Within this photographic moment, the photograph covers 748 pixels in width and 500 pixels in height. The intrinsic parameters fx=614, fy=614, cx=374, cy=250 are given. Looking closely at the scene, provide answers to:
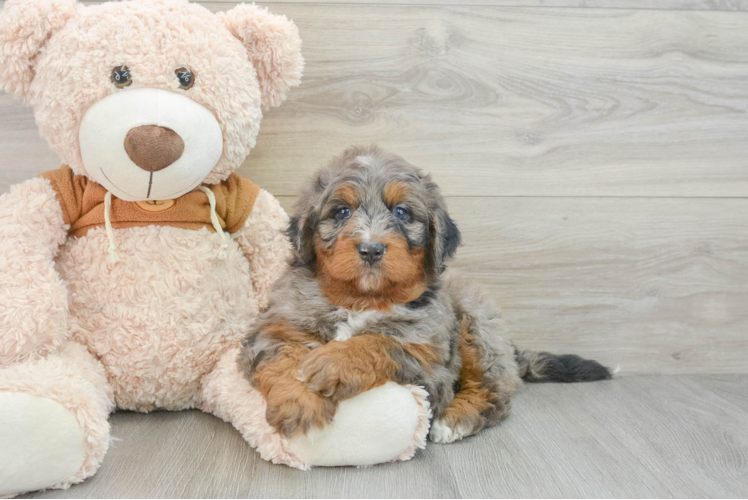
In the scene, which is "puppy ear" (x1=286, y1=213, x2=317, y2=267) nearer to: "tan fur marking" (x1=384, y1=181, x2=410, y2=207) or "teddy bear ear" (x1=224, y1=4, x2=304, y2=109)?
"tan fur marking" (x1=384, y1=181, x2=410, y2=207)

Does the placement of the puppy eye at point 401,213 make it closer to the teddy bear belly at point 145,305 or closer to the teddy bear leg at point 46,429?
the teddy bear belly at point 145,305

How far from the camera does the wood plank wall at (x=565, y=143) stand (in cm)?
241

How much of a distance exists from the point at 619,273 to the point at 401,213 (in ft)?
4.23

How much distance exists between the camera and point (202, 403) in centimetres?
204

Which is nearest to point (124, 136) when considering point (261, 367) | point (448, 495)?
point (261, 367)

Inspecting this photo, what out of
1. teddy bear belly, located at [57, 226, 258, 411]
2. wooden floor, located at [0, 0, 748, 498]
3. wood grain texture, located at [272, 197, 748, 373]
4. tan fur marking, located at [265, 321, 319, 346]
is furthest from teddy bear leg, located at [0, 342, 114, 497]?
wood grain texture, located at [272, 197, 748, 373]

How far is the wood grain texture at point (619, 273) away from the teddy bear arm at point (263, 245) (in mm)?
763

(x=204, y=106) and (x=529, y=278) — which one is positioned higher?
(x=204, y=106)

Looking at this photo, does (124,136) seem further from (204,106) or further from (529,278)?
(529,278)

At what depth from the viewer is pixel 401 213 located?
178 cm

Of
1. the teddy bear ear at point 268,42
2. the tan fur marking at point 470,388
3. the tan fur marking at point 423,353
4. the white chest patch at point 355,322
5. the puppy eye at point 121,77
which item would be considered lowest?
the tan fur marking at point 470,388

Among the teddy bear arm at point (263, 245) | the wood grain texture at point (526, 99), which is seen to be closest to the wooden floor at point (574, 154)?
the wood grain texture at point (526, 99)

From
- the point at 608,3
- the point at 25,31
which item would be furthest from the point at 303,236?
the point at 608,3

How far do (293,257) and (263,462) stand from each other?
2.02ft
